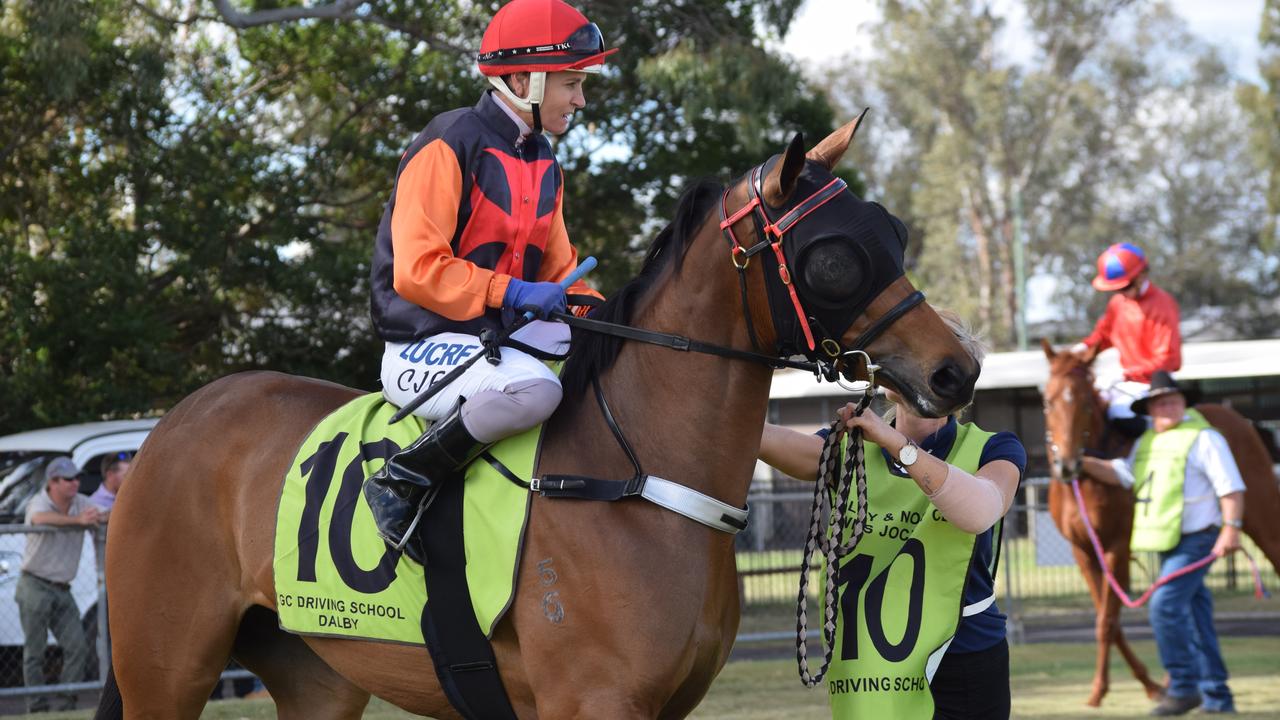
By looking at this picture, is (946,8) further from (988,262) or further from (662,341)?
(662,341)

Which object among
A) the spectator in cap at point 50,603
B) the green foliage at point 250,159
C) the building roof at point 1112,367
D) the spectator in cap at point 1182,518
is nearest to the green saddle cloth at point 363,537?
the spectator in cap at point 50,603

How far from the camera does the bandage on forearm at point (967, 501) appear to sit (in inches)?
131

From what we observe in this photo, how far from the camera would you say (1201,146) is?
37625 mm

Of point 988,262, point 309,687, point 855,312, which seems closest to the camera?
point 855,312

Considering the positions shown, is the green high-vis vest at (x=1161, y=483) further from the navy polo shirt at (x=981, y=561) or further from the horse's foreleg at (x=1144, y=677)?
the navy polo shirt at (x=981, y=561)

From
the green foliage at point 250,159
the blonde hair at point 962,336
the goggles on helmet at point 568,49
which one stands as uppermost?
the green foliage at point 250,159

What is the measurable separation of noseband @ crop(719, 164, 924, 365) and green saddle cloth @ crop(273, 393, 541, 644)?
2.12 feet

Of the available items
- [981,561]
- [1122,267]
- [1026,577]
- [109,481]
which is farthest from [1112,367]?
[981,561]

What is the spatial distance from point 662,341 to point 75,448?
7.82m

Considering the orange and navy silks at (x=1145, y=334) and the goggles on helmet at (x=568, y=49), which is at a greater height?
the goggles on helmet at (x=568, y=49)

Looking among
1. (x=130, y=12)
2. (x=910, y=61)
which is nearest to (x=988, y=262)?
(x=910, y=61)

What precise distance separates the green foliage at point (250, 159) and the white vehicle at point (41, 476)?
1.85 m

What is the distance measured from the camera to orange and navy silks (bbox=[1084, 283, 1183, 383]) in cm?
909

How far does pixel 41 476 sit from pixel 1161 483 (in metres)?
7.80
